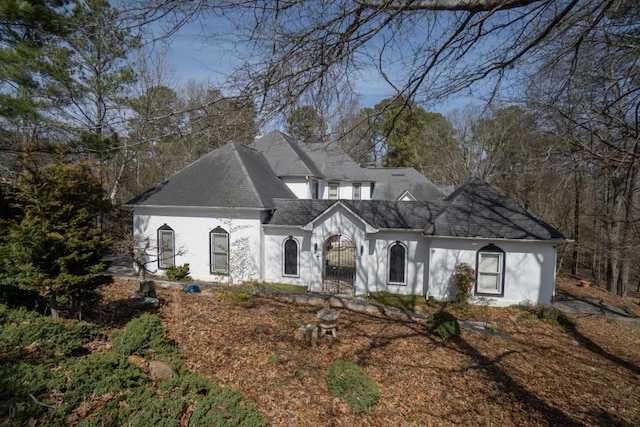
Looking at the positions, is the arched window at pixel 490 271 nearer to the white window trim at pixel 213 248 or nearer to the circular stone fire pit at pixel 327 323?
the circular stone fire pit at pixel 327 323

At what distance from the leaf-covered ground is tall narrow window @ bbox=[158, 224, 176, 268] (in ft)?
16.1

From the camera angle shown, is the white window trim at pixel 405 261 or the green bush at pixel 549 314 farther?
the white window trim at pixel 405 261

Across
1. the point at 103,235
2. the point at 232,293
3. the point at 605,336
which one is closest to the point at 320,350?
the point at 232,293

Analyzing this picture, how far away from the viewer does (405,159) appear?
39906 mm

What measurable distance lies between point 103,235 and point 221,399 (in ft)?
13.6

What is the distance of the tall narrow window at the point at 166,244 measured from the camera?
625 inches

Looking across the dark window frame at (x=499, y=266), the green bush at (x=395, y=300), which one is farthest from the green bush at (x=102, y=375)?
the dark window frame at (x=499, y=266)

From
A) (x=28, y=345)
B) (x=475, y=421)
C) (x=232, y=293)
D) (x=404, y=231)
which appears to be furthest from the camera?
(x=404, y=231)

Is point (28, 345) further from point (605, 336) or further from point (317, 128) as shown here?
point (605, 336)

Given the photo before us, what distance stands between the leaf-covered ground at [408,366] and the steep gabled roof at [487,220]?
369 centimetres

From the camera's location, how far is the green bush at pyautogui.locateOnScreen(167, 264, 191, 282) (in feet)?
49.1

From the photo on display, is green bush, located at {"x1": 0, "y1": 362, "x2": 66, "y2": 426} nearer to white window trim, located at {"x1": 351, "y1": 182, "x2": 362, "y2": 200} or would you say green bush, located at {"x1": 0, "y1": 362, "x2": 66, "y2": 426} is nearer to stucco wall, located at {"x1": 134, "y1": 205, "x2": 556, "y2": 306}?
stucco wall, located at {"x1": 134, "y1": 205, "x2": 556, "y2": 306}

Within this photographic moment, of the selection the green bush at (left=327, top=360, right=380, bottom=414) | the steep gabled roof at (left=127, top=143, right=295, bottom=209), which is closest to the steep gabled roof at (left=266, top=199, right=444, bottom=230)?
the steep gabled roof at (left=127, top=143, right=295, bottom=209)

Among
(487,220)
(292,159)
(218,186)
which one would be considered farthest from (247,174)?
Result: (487,220)
